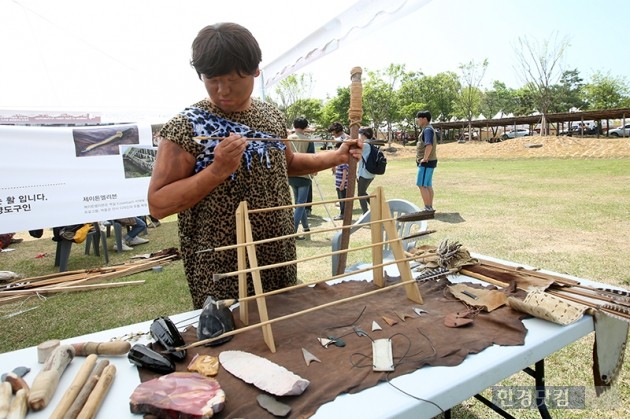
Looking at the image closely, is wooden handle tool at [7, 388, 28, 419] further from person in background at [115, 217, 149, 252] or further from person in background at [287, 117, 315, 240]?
person in background at [115, 217, 149, 252]

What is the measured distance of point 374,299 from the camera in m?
1.62

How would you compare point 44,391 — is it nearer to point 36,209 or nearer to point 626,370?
point 626,370

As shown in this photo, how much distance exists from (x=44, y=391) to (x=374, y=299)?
3.67 feet

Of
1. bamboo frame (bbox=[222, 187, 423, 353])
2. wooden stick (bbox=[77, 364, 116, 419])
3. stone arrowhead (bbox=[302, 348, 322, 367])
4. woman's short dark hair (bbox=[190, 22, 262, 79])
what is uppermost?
woman's short dark hair (bbox=[190, 22, 262, 79])

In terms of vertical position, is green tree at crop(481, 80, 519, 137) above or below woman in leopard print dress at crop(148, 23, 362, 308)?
above

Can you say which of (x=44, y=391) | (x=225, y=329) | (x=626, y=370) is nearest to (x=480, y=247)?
(x=626, y=370)

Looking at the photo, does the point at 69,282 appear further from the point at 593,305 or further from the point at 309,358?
the point at 593,305

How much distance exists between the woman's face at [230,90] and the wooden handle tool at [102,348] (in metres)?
0.84

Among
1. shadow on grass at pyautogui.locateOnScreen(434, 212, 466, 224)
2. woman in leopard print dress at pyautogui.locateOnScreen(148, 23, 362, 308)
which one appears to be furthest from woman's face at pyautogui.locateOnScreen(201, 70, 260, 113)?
shadow on grass at pyautogui.locateOnScreen(434, 212, 466, 224)

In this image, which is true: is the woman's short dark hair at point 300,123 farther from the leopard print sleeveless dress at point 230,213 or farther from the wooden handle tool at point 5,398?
the wooden handle tool at point 5,398

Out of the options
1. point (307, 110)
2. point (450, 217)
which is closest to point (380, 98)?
point (307, 110)

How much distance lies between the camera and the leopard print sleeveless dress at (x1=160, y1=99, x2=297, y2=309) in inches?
55.3

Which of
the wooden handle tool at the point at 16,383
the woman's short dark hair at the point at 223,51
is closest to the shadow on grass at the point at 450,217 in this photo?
the woman's short dark hair at the point at 223,51

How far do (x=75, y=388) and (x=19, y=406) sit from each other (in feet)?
0.38
